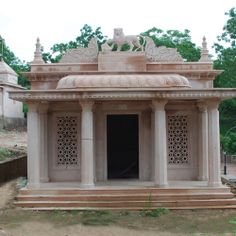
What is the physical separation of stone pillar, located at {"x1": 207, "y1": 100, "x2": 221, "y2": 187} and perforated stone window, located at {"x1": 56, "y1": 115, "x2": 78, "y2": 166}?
423 centimetres

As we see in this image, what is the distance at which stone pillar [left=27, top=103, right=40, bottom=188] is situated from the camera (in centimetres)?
1273

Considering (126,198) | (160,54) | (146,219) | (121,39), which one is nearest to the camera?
(146,219)

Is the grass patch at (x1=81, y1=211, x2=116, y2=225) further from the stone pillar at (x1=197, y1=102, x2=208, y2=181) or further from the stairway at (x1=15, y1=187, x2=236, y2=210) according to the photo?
the stone pillar at (x1=197, y1=102, x2=208, y2=181)

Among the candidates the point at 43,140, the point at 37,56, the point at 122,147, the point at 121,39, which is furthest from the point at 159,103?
the point at 37,56

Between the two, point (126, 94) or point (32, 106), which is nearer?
point (126, 94)

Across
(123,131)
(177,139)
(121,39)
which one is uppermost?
(121,39)

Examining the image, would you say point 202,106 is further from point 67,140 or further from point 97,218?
point 97,218

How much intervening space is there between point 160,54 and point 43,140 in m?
4.85

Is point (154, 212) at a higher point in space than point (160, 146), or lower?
lower

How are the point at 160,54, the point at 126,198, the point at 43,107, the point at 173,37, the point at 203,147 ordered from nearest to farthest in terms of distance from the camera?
1. the point at 126,198
2. the point at 43,107
3. the point at 203,147
4. the point at 160,54
5. the point at 173,37

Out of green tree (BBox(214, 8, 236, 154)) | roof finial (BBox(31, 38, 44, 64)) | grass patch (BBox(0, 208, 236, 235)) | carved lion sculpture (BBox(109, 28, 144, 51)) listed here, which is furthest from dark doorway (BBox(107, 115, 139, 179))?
green tree (BBox(214, 8, 236, 154))

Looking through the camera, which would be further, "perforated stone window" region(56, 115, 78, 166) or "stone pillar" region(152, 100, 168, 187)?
"perforated stone window" region(56, 115, 78, 166)

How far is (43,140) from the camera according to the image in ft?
46.0

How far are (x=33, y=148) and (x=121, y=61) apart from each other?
414 centimetres
